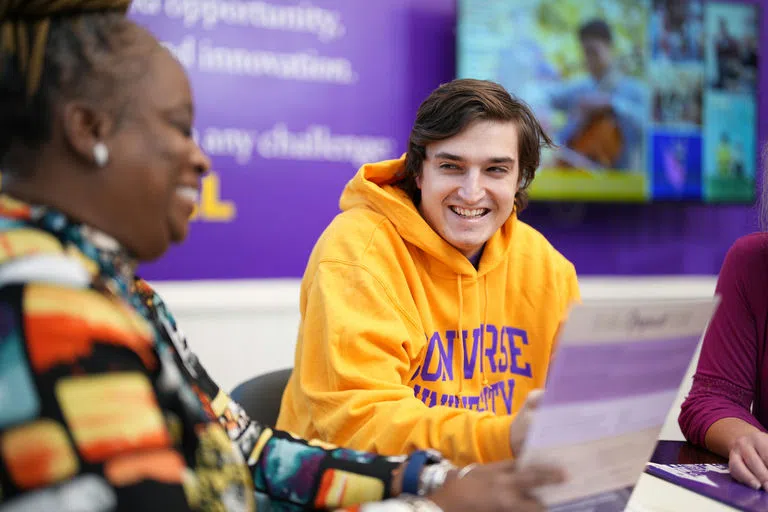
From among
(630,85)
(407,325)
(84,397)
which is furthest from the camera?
(630,85)

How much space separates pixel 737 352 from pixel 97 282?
1.29 metres

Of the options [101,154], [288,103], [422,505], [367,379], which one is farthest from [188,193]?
[288,103]

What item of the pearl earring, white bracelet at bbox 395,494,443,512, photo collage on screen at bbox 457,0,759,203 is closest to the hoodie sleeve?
white bracelet at bbox 395,494,443,512

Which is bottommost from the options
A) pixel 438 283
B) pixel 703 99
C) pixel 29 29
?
pixel 438 283

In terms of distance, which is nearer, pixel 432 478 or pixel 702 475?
pixel 432 478

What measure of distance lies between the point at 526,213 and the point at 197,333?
1.54m

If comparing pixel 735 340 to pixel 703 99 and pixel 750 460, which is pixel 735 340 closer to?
pixel 750 460

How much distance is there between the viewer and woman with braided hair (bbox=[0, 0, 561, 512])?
22.3 inches

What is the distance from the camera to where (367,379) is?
1.20 metres

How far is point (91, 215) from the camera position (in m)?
0.69

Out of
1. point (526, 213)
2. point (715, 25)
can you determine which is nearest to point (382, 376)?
point (526, 213)

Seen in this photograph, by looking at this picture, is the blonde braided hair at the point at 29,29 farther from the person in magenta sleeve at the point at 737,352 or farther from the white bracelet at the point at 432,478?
the person in magenta sleeve at the point at 737,352

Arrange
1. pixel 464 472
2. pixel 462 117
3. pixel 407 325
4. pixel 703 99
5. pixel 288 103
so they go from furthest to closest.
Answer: pixel 703 99
pixel 288 103
pixel 462 117
pixel 407 325
pixel 464 472

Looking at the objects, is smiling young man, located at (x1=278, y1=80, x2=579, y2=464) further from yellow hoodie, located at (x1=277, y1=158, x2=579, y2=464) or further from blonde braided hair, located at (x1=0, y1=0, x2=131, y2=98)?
blonde braided hair, located at (x1=0, y1=0, x2=131, y2=98)
